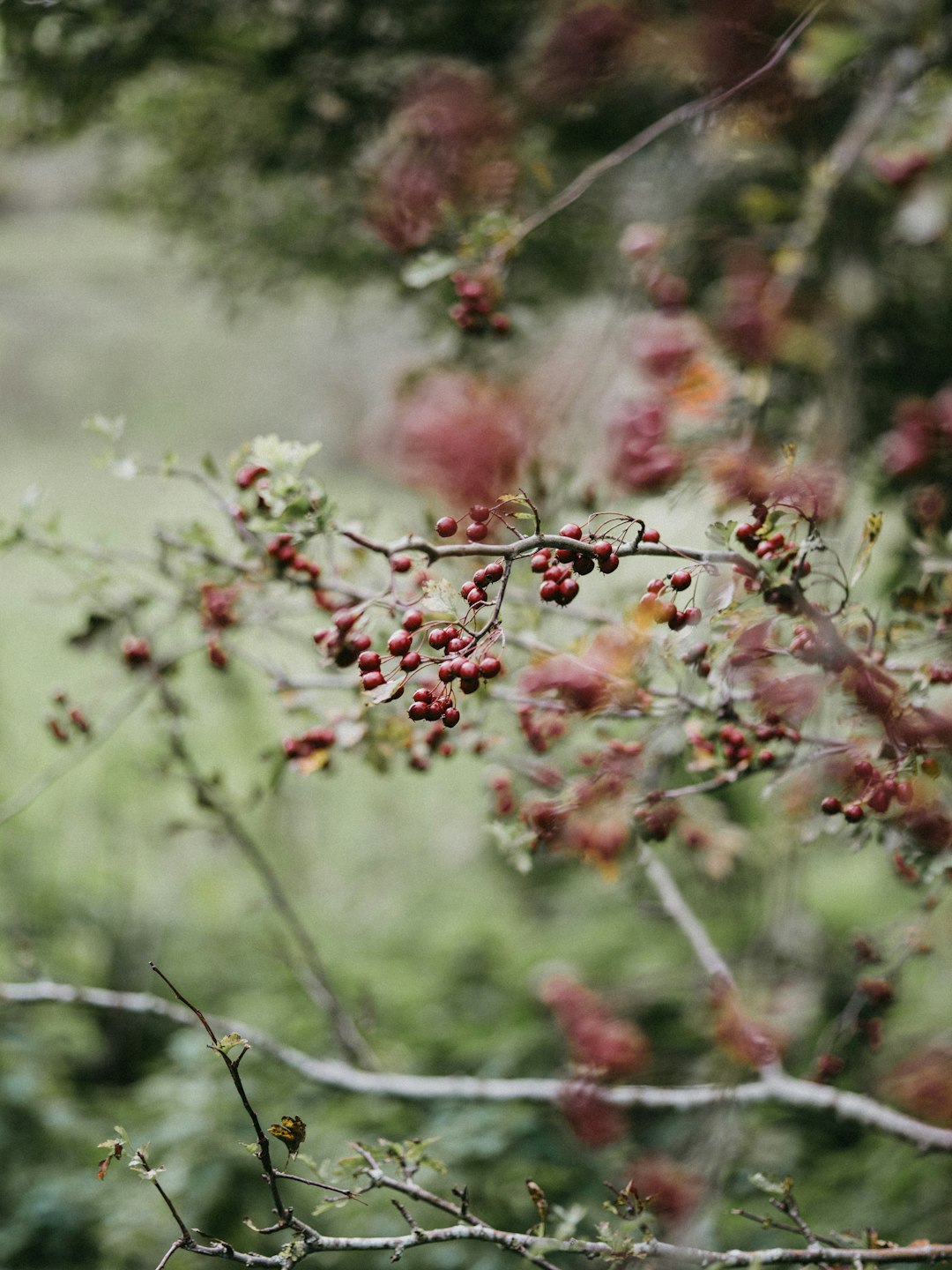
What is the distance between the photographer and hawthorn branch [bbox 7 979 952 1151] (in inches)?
38.8

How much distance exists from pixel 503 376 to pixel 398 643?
3.66ft

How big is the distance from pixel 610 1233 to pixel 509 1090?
546mm

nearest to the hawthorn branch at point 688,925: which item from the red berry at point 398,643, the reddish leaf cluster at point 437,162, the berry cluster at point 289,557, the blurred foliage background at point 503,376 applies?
the blurred foliage background at point 503,376

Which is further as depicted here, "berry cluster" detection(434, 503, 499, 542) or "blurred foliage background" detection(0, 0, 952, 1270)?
"blurred foliage background" detection(0, 0, 952, 1270)

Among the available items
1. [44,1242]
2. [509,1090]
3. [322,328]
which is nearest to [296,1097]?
[44,1242]

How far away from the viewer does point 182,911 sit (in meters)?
3.13

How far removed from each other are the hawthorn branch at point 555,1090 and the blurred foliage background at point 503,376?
2.0 inches

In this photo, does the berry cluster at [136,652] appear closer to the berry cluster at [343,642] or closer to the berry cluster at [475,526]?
the berry cluster at [343,642]

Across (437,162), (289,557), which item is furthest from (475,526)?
(437,162)

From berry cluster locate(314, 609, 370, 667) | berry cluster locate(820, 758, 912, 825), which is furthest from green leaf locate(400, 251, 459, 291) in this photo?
berry cluster locate(820, 758, 912, 825)

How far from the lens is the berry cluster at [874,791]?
685 mm

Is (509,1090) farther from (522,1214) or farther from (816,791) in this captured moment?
(522,1214)

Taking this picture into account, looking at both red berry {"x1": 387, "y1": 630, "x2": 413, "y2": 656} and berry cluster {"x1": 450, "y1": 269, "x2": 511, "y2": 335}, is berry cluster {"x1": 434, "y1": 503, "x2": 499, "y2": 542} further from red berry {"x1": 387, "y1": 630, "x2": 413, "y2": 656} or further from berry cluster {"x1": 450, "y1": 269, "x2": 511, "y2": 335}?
berry cluster {"x1": 450, "y1": 269, "x2": 511, "y2": 335}

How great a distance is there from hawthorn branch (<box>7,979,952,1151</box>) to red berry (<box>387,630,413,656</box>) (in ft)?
2.13
